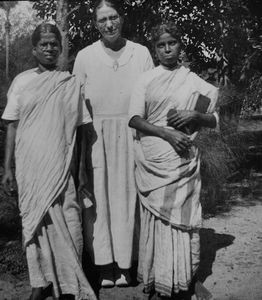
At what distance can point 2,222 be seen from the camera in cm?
521

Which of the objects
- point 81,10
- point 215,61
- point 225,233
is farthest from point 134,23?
point 225,233

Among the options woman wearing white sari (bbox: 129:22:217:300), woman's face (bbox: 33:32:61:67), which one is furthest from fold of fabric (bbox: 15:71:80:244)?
woman wearing white sari (bbox: 129:22:217:300)

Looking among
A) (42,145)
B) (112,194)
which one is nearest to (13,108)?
(42,145)

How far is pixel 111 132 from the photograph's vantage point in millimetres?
3693

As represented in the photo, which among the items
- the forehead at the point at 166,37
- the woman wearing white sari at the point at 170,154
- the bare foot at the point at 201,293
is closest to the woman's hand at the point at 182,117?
the woman wearing white sari at the point at 170,154

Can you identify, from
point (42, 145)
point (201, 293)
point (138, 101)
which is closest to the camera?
point (42, 145)

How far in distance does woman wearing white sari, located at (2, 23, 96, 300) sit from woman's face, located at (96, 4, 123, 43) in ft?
1.24

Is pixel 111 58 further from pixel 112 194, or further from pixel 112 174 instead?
pixel 112 194

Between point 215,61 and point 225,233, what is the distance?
8.33 ft

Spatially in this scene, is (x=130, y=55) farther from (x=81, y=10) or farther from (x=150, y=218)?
(x=81, y=10)

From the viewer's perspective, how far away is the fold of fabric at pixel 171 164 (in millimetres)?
3328

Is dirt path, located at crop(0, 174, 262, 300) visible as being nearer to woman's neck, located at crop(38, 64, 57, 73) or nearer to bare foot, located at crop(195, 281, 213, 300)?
bare foot, located at crop(195, 281, 213, 300)

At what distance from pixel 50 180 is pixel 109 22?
4.13 feet

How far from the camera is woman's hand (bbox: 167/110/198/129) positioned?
327cm
